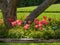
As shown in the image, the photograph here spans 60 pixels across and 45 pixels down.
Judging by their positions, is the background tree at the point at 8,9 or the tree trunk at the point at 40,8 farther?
the background tree at the point at 8,9

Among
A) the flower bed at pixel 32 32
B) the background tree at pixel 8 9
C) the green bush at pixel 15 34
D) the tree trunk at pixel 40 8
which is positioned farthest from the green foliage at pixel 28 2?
the green bush at pixel 15 34

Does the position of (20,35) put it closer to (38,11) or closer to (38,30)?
(38,30)

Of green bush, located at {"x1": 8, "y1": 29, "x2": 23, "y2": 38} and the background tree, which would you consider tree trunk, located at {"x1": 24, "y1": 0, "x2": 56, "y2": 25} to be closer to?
the background tree

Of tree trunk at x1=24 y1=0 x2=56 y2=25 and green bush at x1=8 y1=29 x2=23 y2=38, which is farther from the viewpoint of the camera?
tree trunk at x1=24 y1=0 x2=56 y2=25

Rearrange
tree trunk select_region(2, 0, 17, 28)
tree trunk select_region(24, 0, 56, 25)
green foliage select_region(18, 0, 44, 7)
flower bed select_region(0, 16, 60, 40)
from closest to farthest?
flower bed select_region(0, 16, 60, 40) → tree trunk select_region(24, 0, 56, 25) → tree trunk select_region(2, 0, 17, 28) → green foliage select_region(18, 0, 44, 7)

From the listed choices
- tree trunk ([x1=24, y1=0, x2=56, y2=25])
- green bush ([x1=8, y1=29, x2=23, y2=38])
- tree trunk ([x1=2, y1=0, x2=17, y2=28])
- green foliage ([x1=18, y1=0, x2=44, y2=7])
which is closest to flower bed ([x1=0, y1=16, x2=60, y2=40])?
green bush ([x1=8, y1=29, x2=23, y2=38])

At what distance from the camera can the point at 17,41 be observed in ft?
24.7

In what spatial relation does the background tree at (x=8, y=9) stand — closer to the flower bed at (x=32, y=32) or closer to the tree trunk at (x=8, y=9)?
the tree trunk at (x=8, y=9)

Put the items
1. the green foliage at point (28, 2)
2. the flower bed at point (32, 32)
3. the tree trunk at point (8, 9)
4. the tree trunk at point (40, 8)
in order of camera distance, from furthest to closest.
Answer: the green foliage at point (28, 2), the tree trunk at point (8, 9), the tree trunk at point (40, 8), the flower bed at point (32, 32)

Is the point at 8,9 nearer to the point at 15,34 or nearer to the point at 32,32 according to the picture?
the point at 15,34

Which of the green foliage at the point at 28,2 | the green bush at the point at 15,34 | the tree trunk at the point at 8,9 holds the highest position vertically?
Answer: the tree trunk at the point at 8,9

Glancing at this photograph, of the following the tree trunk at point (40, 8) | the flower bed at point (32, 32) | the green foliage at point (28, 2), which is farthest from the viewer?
the green foliage at point (28, 2)

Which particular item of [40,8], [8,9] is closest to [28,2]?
[8,9]

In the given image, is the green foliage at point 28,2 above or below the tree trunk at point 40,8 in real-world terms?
below
